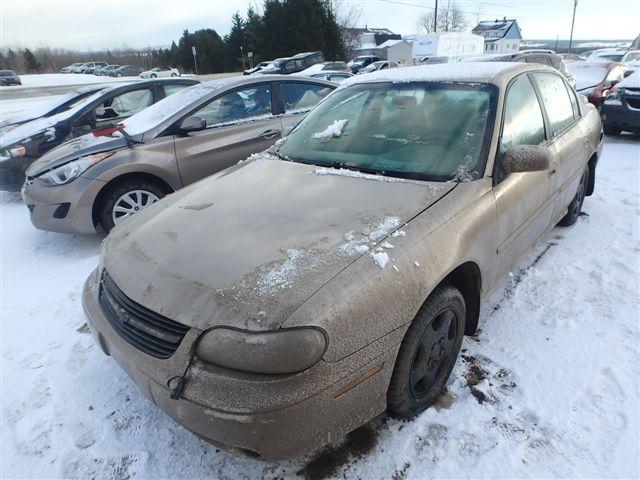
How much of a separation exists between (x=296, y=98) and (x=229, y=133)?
116 cm

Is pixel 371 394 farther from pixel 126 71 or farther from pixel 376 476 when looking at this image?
pixel 126 71

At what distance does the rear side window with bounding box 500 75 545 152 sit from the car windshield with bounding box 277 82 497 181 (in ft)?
0.46

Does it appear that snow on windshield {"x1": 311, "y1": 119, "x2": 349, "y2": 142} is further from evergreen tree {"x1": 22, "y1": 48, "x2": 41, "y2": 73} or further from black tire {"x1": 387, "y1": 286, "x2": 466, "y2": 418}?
evergreen tree {"x1": 22, "y1": 48, "x2": 41, "y2": 73}

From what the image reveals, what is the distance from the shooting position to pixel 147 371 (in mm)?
1693

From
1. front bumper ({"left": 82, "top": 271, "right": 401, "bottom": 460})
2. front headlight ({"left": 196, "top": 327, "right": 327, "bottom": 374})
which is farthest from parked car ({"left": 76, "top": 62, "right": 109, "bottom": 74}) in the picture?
front headlight ({"left": 196, "top": 327, "right": 327, "bottom": 374})

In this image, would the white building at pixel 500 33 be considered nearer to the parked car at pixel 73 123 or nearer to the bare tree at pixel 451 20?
the bare tree at pixel 451 20

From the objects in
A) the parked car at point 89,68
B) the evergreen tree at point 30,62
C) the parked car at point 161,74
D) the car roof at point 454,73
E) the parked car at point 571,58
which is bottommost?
the parked car at point 571,58

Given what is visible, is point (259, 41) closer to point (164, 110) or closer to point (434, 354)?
point (164, 110)

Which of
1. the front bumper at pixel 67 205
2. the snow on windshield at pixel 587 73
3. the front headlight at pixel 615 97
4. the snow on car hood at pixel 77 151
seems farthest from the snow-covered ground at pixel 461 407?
the snow on windshield at pixel 587 73

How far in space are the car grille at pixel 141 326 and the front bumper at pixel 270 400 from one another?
1.6 inches

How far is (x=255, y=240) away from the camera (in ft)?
6.28

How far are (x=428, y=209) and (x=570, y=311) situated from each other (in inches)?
62.7

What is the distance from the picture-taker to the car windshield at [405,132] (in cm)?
241

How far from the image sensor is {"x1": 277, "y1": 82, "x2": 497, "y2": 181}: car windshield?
2408mm
